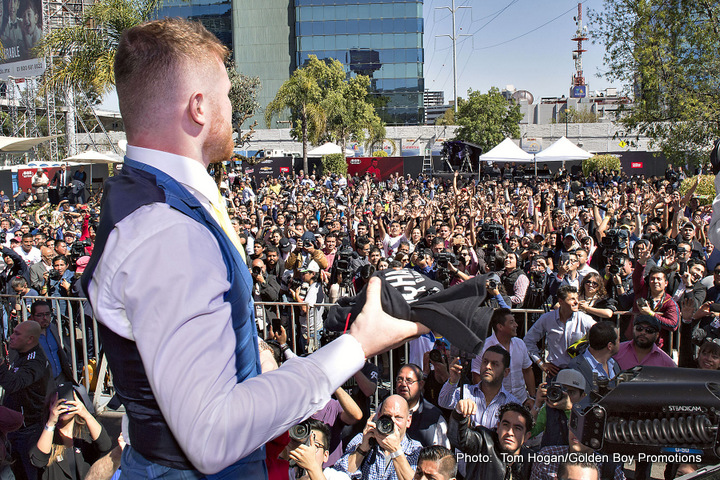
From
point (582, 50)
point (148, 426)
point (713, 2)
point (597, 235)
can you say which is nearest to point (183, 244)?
point (148, 426)

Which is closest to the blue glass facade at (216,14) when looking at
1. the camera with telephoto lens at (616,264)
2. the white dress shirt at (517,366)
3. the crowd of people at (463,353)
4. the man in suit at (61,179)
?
the man in suit at (61,179)

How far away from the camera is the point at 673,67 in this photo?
1755 centimetres

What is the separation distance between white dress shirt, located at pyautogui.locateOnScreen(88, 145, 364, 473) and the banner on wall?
32407 mm

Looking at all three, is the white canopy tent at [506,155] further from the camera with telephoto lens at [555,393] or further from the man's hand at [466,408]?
the man's hand at [466,408]

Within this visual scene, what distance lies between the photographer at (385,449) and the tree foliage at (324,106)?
27.2 metres

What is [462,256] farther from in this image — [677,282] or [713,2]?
[713,2]

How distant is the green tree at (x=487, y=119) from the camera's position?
39.9 meters

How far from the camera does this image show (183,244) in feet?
3.35

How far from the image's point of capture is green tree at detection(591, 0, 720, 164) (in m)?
17.0

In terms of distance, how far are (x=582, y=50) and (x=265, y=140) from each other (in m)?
56.4

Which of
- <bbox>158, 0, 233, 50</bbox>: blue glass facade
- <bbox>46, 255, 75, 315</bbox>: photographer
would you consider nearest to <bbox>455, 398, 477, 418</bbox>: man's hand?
<bbox>46, 255, 75, 315</bbox>: photographer

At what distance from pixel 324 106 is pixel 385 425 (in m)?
31.7

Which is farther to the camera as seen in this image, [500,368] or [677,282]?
[677,282]

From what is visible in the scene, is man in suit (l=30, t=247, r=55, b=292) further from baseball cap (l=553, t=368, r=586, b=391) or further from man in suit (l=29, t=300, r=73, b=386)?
baseball cap (l=553, t=368, r=586, b=391)
